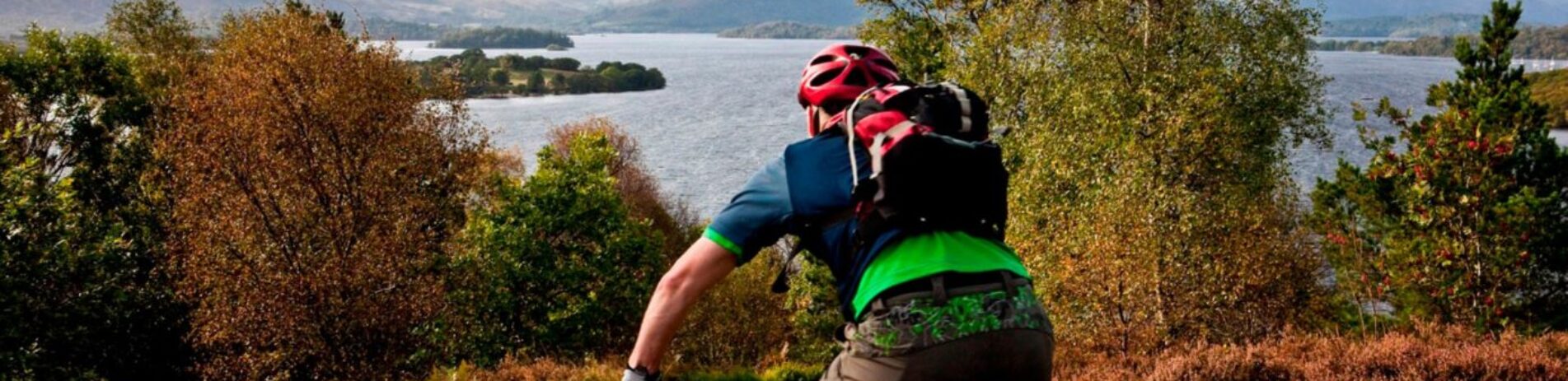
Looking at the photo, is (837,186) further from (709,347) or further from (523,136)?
(523,136)

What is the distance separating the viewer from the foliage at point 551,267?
102 feet

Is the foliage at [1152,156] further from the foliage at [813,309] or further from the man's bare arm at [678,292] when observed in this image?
the man's bare arm at [678,292]

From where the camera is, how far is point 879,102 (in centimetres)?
356

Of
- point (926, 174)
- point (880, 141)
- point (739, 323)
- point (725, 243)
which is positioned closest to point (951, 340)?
point (926, 174)

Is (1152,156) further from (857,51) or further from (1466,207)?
(857,51)

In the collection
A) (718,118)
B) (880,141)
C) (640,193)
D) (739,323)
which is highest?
(880,141)

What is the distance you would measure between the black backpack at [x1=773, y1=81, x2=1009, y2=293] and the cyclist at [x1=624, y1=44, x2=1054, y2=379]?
44 millimetres

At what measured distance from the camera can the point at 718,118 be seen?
11631 centimetres

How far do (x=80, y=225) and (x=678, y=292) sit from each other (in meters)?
27.8

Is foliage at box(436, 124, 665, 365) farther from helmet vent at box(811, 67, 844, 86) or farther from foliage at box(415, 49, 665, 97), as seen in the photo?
foliage at box(415, 49, 665, 97)

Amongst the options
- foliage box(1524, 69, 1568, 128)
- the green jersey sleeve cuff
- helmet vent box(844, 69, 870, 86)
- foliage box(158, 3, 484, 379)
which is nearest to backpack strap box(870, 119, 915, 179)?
the green jersey sleeve cuff

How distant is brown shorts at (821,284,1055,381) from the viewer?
319 centimetres

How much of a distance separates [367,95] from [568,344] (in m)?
8.64

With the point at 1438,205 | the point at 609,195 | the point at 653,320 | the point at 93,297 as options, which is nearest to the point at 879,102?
the point at 653,320
